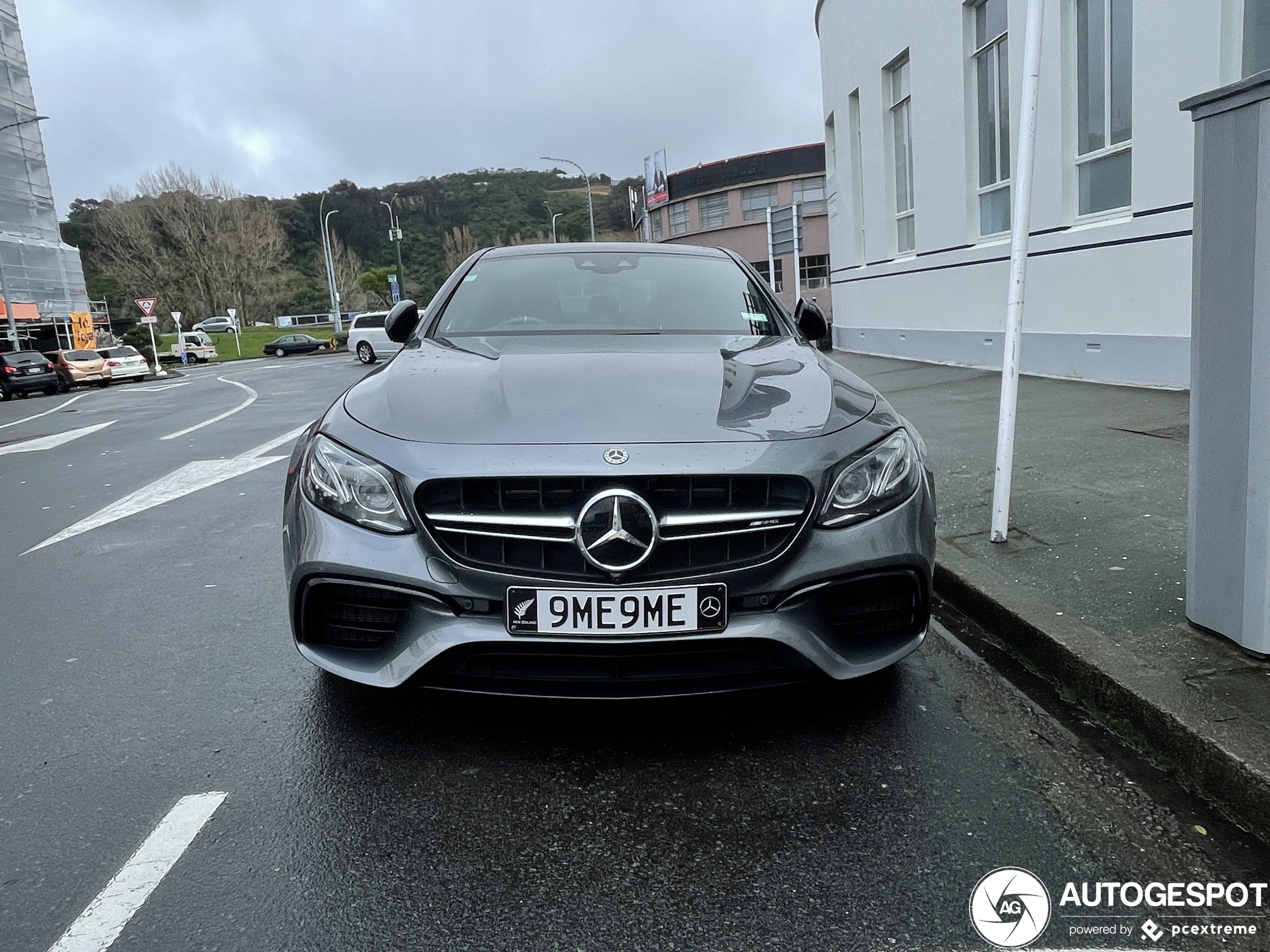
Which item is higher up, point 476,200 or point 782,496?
point 476,200

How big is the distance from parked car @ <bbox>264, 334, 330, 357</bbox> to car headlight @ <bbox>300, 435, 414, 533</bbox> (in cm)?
5253

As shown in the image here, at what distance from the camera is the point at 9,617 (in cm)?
441

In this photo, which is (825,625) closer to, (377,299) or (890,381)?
(890,381)

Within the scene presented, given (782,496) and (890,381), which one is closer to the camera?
(782,496)

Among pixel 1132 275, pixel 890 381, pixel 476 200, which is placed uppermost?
pixel 476 200

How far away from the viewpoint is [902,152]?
15.7 m

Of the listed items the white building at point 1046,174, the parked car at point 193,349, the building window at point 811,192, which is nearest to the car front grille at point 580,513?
the white building at point 1046,174

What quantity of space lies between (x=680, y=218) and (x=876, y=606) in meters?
68.0

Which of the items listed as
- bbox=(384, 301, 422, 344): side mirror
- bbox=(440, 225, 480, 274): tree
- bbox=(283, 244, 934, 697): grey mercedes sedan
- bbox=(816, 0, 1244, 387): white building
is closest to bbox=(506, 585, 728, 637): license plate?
bbox=(283, 244, 934, 697): grey mercedes sedan

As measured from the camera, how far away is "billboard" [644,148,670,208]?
6969 centimetres

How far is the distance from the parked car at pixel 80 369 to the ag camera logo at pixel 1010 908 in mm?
35391

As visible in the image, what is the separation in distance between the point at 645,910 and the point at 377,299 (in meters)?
87.9

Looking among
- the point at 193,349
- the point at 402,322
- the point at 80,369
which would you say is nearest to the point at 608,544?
the point at 402,322

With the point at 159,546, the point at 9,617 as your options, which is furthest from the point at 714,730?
the point at 159,546
